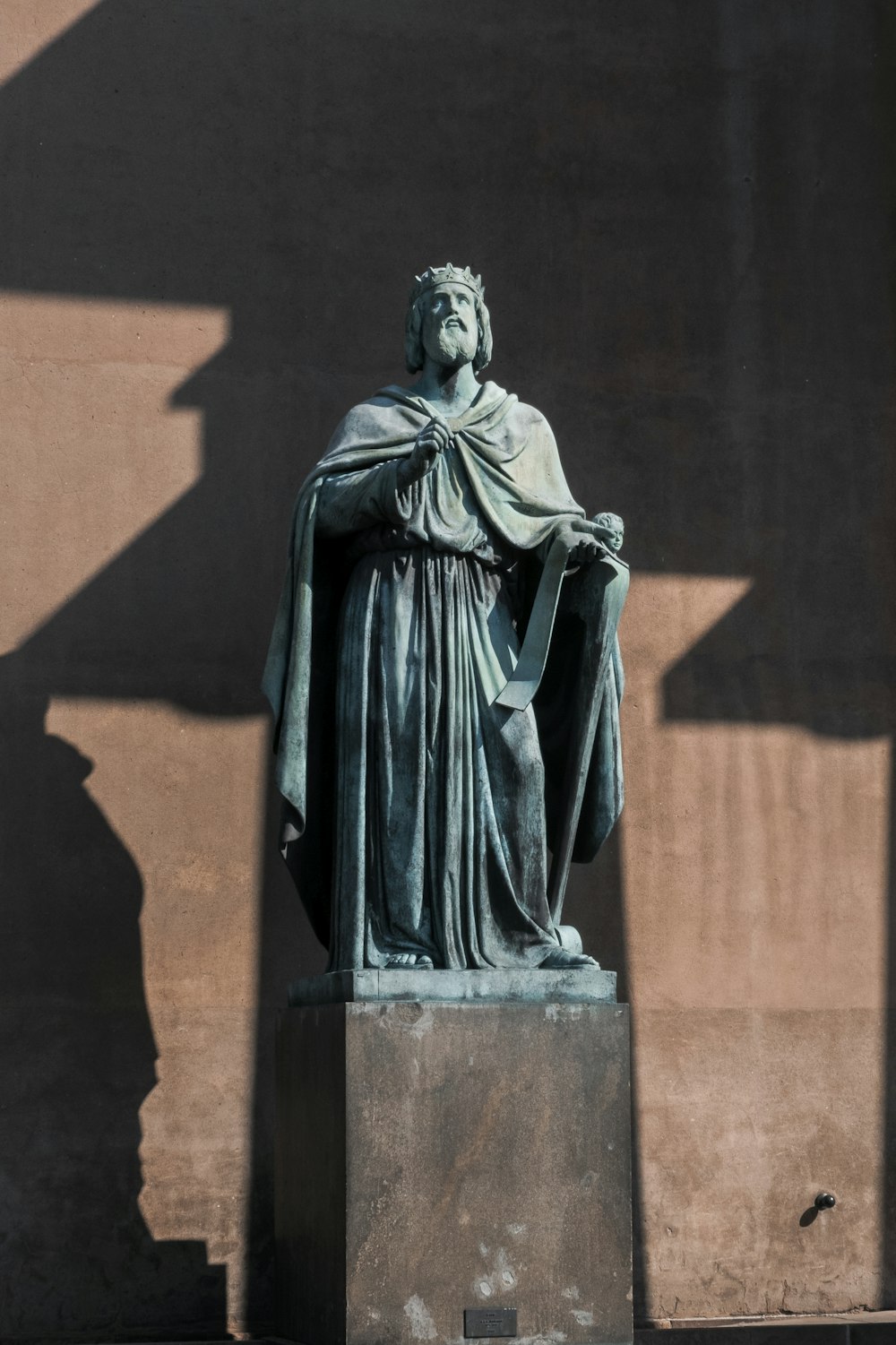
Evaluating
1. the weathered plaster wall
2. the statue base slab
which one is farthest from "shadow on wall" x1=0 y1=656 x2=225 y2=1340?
the statue base slab

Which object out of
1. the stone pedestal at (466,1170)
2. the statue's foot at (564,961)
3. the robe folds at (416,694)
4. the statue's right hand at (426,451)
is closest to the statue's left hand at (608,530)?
the robe folds at (416,694)

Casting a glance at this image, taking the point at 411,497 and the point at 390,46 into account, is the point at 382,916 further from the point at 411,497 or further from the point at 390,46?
the point at 390,46

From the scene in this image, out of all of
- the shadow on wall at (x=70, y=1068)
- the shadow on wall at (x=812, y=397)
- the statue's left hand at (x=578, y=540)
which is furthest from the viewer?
the shadow on wall at (x=812, y=397)

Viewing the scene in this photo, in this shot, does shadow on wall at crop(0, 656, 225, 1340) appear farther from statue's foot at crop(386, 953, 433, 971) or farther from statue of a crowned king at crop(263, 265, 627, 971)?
statue's foot at crop(386, 953, 433, 971)

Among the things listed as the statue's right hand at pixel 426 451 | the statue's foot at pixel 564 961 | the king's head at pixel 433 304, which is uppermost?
the king's head at pixel 433 304

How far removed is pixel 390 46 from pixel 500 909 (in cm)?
424

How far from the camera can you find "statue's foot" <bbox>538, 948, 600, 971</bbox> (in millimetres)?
6332

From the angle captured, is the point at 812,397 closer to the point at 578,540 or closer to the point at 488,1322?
Result: the point at 578,540

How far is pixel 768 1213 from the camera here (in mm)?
8211

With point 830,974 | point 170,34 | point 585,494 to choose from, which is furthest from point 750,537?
point 170,34

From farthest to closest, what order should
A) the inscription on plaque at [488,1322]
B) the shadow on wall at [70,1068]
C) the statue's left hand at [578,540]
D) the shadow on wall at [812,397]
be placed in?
the shadow on wall at [812,397]
the shadow on wall at [70,1068]
the statue's left hand at [578,540]
the inscription on plaque at [488,1322]

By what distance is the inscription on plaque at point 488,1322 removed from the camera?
5820 mm

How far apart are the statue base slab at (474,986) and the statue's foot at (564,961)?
0.02m

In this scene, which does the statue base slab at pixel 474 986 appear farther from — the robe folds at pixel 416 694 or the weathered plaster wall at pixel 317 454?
the weathered plaster wall at pixel 317 454
